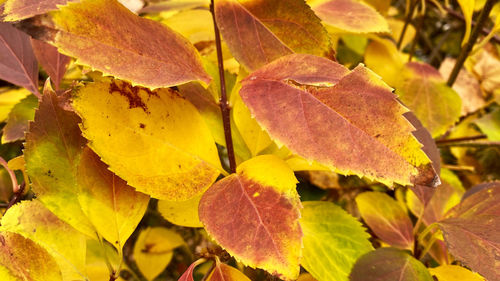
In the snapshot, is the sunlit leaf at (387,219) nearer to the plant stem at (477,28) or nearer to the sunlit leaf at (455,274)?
the sunlit leaf at (455,274)

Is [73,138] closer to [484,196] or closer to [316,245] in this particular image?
[316,245]

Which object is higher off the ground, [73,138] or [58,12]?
[58,12]

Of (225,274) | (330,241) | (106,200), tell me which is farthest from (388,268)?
(106,200)

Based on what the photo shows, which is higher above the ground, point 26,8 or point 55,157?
point 26,8

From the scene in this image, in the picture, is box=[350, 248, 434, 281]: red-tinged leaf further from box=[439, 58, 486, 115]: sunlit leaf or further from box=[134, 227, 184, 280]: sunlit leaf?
box=[439, 58, 486, 115]: sunlit leaf

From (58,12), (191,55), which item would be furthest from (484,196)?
(58,12)

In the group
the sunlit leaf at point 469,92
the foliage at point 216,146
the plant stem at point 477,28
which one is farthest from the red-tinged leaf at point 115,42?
the sunlit leaf at point 469,92

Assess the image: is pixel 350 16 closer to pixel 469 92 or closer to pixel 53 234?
pixel 53 234
